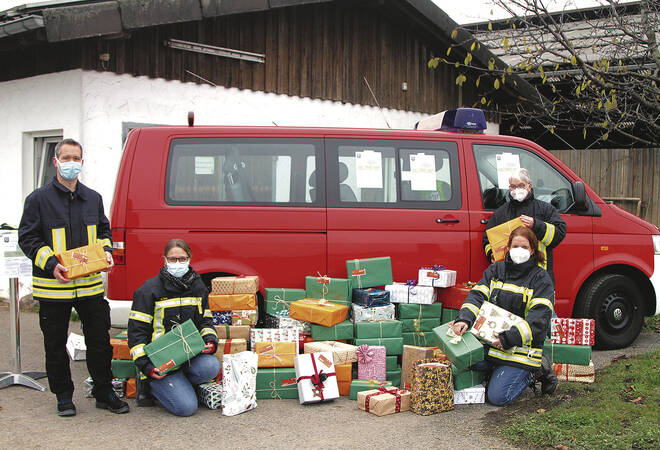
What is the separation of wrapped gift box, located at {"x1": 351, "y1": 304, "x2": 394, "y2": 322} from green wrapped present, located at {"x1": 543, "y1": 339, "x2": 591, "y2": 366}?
1.40 meters

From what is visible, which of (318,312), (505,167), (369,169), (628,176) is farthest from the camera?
(628,176)

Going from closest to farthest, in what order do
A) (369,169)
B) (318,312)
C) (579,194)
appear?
(318,312) < (369,169) < (579,194)

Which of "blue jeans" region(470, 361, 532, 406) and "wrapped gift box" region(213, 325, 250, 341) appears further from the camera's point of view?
"wrapped gift box" region(213, 325, 250, 341)

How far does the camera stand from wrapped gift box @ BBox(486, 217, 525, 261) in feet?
19.9

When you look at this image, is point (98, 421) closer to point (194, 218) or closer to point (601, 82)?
point (194, 218)

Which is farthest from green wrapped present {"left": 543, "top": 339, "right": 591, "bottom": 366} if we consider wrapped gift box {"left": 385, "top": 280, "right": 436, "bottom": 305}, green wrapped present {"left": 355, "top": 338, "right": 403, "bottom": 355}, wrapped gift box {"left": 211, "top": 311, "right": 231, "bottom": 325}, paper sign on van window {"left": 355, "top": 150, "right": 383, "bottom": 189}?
wrapped gift box {"left": 211, "top": 311, "right": 231, "bottom": 325}

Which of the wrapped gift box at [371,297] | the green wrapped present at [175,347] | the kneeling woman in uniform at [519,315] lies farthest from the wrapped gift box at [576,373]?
the green wrapped present at [175,347]

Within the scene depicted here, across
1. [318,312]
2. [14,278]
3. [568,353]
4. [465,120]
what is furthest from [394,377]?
[14,278]

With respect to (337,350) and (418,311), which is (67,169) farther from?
(418,311)

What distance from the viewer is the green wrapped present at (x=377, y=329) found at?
589 cm

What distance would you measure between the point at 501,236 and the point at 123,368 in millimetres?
3459

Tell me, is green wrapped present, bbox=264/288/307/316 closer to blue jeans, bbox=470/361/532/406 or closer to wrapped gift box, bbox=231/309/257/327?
wrapped gift box, bbox=231/309/257/327

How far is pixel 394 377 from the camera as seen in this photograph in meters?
5.92

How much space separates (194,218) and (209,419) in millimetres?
1846
